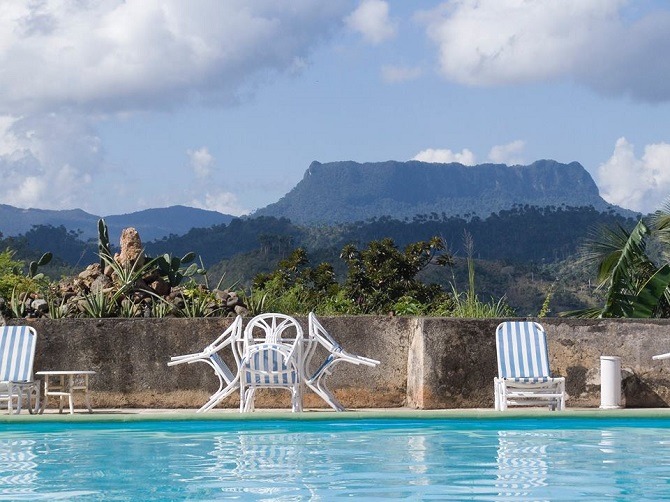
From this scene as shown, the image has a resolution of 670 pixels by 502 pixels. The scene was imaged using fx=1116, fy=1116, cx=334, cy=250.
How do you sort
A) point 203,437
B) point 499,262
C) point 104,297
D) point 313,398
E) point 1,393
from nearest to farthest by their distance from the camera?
point 203,437, point 1,393, point 313,398, point 104,297, point 499,262

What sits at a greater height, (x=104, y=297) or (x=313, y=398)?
(x=104, y=297)

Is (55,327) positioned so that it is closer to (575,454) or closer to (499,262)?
(575,454)

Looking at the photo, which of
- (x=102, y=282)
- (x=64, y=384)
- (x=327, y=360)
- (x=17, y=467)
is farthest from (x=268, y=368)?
(x=102, y=282)

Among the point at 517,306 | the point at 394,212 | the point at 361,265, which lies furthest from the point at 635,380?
the point at 394,212

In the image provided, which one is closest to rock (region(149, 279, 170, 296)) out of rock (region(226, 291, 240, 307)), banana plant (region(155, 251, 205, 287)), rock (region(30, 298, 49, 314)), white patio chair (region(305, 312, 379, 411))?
banana plant (region(155, 251, 205, 287))

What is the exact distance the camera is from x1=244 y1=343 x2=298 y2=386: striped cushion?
30.6 ft

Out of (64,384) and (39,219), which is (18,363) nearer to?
(64,384)

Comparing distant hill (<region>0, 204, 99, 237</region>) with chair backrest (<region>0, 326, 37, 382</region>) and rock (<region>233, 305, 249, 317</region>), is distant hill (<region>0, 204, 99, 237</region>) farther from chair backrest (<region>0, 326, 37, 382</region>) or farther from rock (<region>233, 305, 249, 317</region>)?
chair backrest (<region>0, 326, 37, 382</region>)

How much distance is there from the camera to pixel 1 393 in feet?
32.1

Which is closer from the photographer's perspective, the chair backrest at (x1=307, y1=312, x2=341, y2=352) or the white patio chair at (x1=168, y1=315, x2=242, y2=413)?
the white patio chair at (x1=168, y1=315, x2=242, y2=413)

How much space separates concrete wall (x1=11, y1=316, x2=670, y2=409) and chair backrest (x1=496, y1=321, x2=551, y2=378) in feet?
1.36

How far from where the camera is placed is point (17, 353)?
9906 millimetres

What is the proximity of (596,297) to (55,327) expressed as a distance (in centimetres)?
4889

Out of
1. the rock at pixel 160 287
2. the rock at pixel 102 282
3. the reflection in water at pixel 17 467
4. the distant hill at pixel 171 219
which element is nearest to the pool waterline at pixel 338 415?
the reflection in water at pixel 17 467
